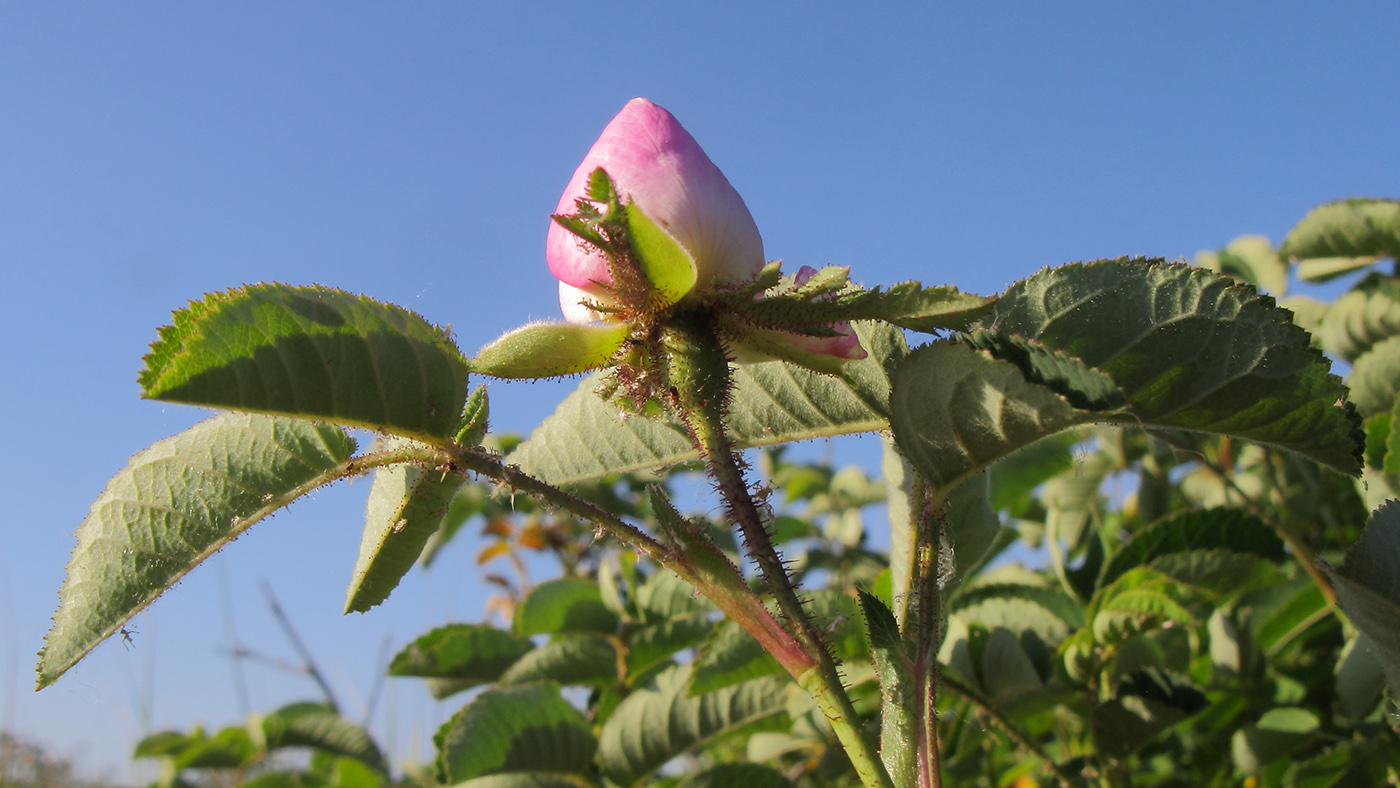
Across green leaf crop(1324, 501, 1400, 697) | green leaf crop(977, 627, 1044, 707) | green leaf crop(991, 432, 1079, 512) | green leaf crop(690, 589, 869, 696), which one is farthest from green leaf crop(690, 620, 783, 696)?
green leaf crop(1324, 501, 1400, 697)

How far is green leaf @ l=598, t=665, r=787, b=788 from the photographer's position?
5.84ft

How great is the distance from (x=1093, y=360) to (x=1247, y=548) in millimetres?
1022

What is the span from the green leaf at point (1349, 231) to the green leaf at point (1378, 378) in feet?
1.56

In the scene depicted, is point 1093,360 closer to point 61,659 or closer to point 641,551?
point 641,551

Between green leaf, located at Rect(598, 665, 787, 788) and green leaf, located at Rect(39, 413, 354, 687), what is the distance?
43.4 inches

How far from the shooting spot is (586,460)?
1.11m

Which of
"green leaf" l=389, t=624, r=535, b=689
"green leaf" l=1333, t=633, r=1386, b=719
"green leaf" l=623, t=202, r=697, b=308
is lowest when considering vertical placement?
"green leaf" l=1333, t=633, r=1386, b=719

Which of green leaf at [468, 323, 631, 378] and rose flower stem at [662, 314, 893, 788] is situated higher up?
green leaf at [468, 323, 631, 378]

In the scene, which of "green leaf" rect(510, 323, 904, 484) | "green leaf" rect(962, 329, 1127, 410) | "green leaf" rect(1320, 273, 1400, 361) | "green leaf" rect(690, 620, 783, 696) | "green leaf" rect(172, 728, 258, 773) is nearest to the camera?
"green leaf" rect(962, 329, 1127, 410)

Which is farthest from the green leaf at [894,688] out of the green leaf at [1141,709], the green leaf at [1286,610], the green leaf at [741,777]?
the green leaf at [1286,610]

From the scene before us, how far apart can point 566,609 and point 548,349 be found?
4.76 ft

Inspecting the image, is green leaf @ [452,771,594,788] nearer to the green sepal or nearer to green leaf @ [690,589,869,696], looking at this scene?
green leaf @ [690,589,869,696]

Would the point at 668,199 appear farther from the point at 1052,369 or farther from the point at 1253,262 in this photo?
the point at 1253,262

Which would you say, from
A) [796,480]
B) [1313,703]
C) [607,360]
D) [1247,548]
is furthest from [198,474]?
[796,480]
